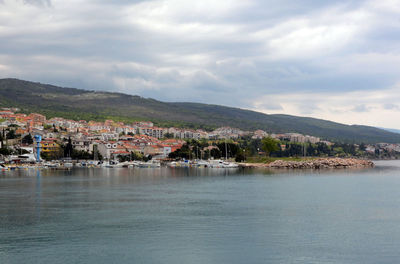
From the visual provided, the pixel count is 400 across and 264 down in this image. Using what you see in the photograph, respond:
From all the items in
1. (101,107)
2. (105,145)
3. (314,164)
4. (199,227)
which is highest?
(101,107)

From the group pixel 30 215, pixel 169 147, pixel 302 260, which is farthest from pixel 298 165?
pixel 302 260

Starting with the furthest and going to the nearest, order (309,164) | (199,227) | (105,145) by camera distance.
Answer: (105,145) → (309,164) → (199,227)

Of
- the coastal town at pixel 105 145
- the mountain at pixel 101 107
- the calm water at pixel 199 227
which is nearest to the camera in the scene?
the calm water at pixel 199 227

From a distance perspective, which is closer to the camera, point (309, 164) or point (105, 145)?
point (309, 164)

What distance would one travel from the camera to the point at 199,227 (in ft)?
65.2

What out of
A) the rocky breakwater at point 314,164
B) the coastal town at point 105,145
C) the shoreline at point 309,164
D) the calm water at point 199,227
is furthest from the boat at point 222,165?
the calm water at point 199,227

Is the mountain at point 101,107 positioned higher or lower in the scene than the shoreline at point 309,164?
higher

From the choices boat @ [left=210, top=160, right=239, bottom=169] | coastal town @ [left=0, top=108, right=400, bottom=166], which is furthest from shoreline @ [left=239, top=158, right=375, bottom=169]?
coastal town @ [left=0, top=108, right=400, bottom=166]

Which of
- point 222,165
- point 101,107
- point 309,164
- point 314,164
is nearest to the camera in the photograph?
point 309,164

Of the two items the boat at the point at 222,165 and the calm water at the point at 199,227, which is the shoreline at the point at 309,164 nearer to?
the boat at the point at 222,165

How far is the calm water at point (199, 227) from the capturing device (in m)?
15.5

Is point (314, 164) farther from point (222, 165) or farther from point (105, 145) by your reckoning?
point (105, 145)

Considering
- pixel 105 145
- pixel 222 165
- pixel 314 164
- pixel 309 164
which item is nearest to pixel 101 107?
pixel 105 145

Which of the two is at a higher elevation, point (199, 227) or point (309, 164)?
point (309, 164)
